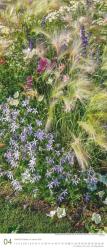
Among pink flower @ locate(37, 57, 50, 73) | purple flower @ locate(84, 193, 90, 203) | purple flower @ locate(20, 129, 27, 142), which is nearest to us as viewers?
purple flower @ locate(84, 193, 90, 203)

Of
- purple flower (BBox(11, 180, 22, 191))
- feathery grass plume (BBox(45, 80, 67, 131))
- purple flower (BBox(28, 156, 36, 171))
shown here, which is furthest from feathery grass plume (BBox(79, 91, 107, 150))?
purple flower (BBox(11, 180, 22, 191))

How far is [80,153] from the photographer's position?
4.34m

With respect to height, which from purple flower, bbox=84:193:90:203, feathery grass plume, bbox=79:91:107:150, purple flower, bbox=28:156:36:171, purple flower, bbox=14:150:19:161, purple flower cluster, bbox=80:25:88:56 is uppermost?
purple flower cluster, bbox=80:25:88:56

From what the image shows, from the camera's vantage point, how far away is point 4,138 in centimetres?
491

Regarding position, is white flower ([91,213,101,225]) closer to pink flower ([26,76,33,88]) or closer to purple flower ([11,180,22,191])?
purple flower ([11,180,22,191])

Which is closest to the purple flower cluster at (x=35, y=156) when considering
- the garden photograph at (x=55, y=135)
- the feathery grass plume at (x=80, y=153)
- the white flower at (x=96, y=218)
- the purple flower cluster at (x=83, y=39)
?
the garden photograph at (x=55, y=135)

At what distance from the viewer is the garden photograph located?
4.59m

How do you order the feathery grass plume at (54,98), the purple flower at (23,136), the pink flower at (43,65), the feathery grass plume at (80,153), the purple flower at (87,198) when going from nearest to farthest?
the feathery grass plume at (80,153), the feathery grass plume at (54,98), the purple flower at (87,198), the purple flower at (23,136), the pink flower at (43,65)

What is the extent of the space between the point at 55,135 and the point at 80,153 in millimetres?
528

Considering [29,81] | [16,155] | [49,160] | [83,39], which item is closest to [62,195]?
[49,160]

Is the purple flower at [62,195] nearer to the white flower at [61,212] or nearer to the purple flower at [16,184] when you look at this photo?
the white flower at [61,212]

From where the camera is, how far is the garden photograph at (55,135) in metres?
4.59

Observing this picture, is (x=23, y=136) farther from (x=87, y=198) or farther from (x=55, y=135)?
(x=87, y=198)

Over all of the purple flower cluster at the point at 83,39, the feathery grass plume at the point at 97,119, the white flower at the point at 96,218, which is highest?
the purple flower cluster at the point at 83,39
